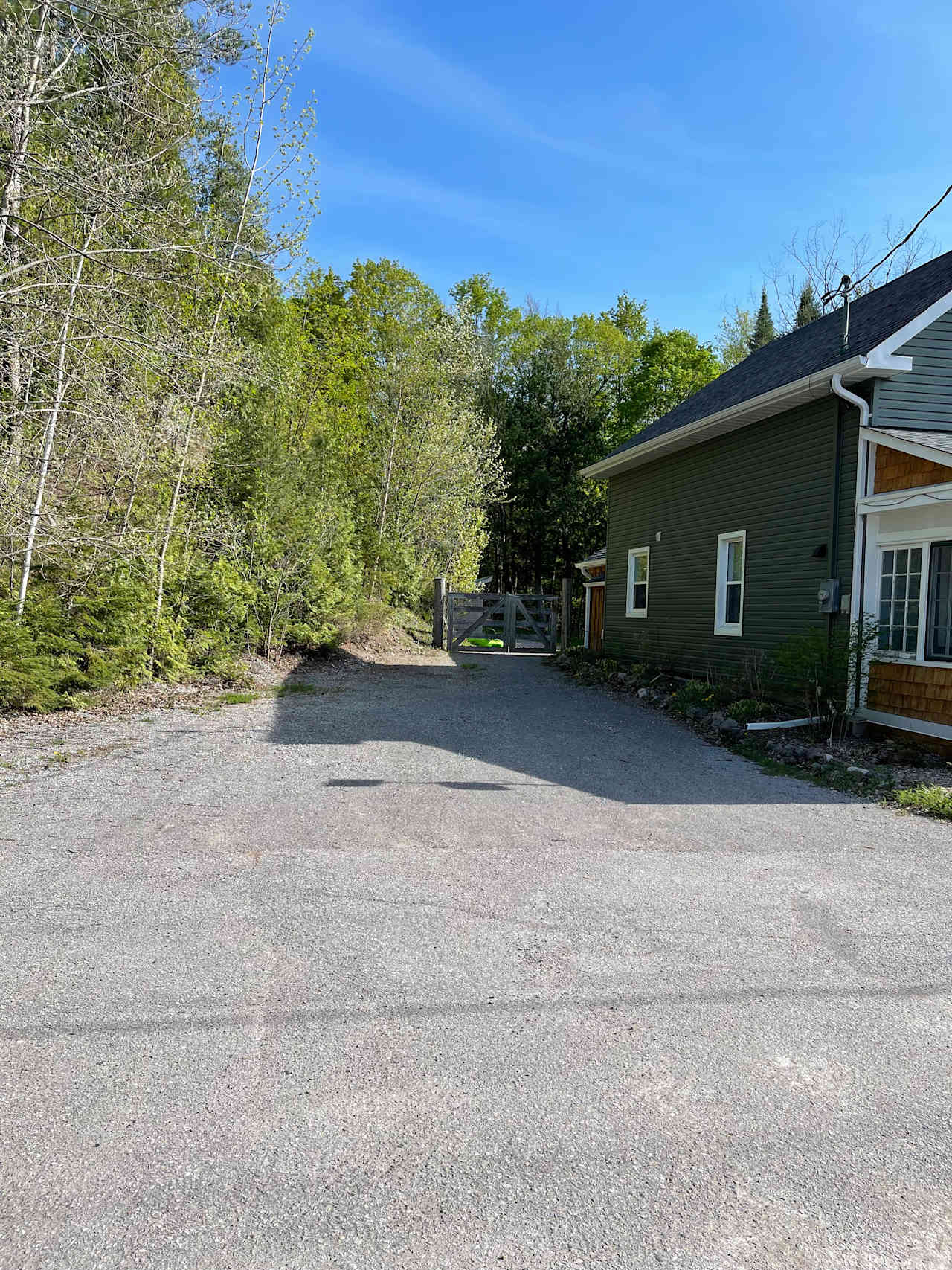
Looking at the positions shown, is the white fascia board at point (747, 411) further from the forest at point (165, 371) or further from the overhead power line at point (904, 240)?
the forest at point (165, 371)

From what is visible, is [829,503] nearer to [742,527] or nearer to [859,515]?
[859,515]

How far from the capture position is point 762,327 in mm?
33562

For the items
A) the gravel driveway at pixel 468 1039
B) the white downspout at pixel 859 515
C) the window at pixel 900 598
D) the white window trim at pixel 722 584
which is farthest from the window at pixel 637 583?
the gravel driveway at pixel 468 1039

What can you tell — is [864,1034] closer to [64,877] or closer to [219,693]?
[64,877]

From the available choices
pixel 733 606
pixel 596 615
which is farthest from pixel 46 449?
pixel 596 615

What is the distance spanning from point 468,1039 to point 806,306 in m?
29.2

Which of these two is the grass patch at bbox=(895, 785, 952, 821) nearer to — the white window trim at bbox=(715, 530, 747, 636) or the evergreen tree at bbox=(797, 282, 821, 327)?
the white window trim at bbox=(715, 530, 747, 636)

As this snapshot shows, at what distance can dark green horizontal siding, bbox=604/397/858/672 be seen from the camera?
9.67 metres

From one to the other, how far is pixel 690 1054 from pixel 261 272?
10.6 m

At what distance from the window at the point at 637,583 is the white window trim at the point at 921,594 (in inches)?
263

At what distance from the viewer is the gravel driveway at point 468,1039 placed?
5.97 feet

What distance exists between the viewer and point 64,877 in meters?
4.08

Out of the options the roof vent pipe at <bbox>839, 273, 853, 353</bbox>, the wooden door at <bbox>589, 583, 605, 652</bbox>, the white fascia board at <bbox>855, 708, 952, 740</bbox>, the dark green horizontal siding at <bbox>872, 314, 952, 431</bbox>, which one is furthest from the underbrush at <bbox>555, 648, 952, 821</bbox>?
the wooden door at <bbox>589, 583, 605, 652</bbox>

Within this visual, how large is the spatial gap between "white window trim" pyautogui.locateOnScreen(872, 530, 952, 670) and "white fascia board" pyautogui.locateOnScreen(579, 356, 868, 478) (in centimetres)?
193
